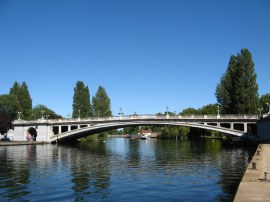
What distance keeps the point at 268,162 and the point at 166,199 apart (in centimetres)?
1237

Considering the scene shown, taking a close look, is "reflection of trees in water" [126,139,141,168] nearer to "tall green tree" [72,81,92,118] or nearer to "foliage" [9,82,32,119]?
"tall green tree" [72,81,92,118]

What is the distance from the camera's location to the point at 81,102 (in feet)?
393

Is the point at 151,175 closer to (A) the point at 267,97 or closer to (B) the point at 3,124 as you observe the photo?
(B) the point at 3,124

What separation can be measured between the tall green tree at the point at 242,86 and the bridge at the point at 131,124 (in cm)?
413

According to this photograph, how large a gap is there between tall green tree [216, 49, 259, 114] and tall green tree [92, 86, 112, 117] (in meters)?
55.7

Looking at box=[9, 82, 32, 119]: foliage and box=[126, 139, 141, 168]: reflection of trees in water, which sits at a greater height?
box=[9, 82, 32, 119]: foliage

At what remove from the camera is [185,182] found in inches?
1145

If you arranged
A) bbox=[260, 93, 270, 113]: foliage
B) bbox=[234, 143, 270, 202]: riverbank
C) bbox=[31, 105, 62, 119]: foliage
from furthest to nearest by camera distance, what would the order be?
1. bbox=[31, 105, 62, 119]: foliage
2. bbox=[260, 93, 270, 113]: foliage
3. bbox=[234, 143, 270, 202]: riverbank

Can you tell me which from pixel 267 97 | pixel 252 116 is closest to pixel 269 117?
pixel 252 116

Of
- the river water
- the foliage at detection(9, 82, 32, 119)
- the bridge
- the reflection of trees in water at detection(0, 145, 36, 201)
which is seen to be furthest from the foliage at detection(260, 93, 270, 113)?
the reflection of trees in water at detection(0, 145, 36, 201)

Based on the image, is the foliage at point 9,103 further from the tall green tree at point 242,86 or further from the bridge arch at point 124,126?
the tall green tree at point 242,86

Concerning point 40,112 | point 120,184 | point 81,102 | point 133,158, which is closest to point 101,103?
point 81,102

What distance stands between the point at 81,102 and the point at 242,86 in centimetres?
5895

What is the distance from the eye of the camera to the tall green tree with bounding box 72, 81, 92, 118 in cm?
11888
